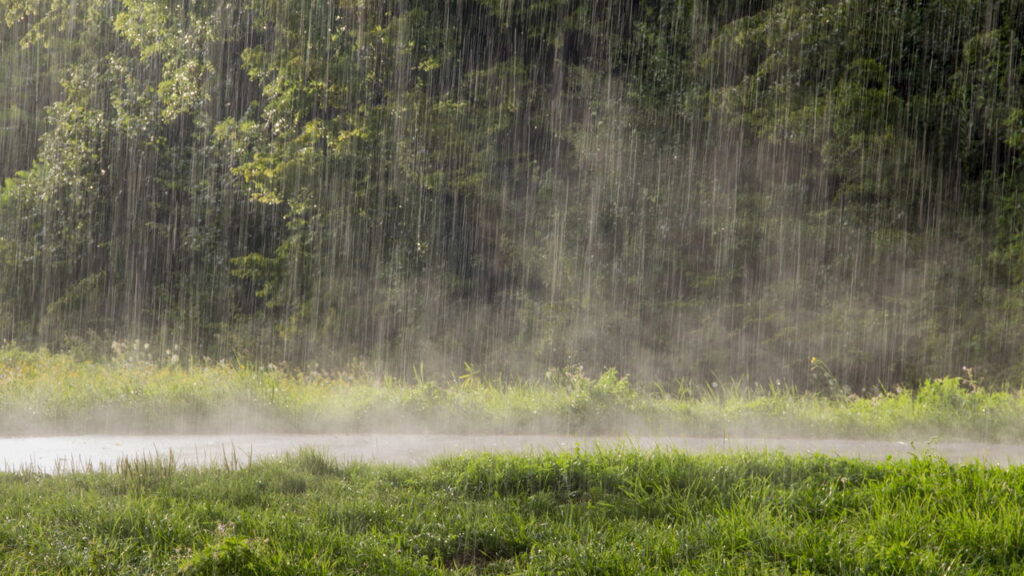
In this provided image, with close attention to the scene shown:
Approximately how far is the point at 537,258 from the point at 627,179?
1846mm

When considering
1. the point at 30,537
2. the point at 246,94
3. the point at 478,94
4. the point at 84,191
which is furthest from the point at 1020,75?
the point at 84,191

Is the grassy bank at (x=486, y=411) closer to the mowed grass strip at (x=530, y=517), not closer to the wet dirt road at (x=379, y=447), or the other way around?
the wet dirt road at (x=379, y=447)

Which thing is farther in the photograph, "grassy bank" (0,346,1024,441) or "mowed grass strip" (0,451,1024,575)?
"grassy bank" (0,346,1024,441)

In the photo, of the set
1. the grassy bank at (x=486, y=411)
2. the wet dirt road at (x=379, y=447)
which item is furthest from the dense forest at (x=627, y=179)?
the wet dirt road at (x=379, y=447)

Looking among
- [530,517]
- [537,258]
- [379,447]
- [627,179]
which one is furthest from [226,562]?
[627,179]

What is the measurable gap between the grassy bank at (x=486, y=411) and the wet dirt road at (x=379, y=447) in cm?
56

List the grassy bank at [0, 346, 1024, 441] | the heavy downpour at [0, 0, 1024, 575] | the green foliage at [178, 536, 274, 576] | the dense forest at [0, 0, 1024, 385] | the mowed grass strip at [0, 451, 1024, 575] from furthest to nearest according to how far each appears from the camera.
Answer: the dense forest at [0, 0, 1024, 385], the grassy bank at [0, 346, 1024, 441], the heavy downpour at [0, 0, 1024, 575], the mowed grass strip at [0, 451, 1024, 575], the green foliage at [178, 536, 274, 576]

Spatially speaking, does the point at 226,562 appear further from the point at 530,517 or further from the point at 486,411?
the point at 486,411

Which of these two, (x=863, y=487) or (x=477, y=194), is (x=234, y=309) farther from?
(x=863, y=487)

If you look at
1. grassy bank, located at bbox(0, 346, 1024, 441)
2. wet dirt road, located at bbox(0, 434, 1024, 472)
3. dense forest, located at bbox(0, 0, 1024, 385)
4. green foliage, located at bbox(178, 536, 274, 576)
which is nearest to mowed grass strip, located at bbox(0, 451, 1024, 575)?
green foliage, located at bbox(178, 536, 274, 576)

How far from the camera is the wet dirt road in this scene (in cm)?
712

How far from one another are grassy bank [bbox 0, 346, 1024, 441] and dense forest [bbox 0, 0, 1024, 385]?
9.54 feet

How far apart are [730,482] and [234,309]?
14209mm

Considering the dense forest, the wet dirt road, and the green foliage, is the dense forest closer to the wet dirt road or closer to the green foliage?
the wet dirt road
